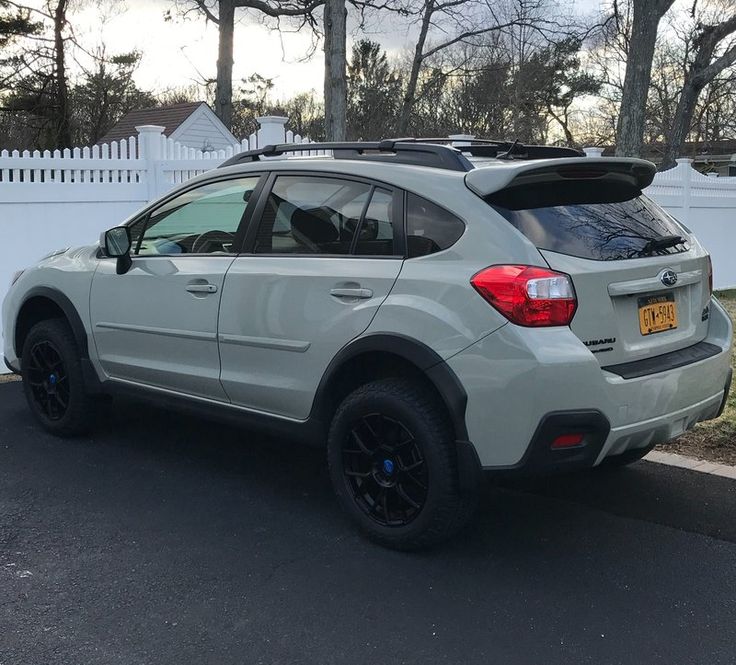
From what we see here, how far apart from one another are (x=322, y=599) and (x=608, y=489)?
1.89 metres

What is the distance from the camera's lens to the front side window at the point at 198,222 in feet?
15.0

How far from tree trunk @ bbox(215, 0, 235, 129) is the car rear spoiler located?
2216cm

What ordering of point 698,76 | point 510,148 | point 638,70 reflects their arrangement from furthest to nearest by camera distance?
point 698,76 < point 638,70 < point 510,148

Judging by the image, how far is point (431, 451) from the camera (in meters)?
3.49

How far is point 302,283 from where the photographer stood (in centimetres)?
401

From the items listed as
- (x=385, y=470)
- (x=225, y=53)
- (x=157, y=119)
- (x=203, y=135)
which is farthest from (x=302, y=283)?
(x=157, y=119)

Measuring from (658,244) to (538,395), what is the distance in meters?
1.02

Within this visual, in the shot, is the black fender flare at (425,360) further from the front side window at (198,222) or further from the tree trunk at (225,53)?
the tree trunk at (225,53)

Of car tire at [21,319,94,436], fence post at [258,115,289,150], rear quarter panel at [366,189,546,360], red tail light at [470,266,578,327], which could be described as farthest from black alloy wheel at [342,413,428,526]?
fence post at [258,115,289,150]

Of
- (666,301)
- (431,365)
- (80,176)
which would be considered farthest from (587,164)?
(80,176)

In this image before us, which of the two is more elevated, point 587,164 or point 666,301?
point 587,164

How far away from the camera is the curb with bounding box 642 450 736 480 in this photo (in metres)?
4.64

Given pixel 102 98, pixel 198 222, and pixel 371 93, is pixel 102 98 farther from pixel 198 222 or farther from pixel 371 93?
pixel 198 222

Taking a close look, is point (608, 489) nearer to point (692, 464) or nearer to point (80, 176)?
point (692, 464)
